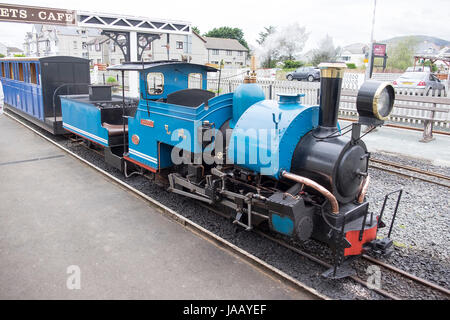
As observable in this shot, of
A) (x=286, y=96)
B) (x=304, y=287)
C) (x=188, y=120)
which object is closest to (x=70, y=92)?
(x=188, y=120)

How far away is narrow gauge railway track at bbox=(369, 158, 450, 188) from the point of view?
25.3ft

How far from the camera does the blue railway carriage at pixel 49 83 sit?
11.5 metres

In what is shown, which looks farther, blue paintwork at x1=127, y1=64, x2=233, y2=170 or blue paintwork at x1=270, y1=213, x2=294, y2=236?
blue paintwork at x1=127, y1=64, x2=233, y2=170

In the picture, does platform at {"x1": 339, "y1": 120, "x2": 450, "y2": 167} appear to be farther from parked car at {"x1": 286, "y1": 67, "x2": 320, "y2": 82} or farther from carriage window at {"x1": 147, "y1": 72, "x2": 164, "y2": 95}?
parked car at {"x1": 286, "y1": 67, "x2": 320, "y2": 82}

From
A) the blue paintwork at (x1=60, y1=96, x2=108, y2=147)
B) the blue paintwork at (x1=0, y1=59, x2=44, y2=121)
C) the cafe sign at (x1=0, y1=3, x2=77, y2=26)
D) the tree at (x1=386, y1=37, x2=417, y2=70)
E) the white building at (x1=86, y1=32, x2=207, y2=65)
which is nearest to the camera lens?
the blue paintwork at (x1=60, y1=96, x2=108, y2=147)

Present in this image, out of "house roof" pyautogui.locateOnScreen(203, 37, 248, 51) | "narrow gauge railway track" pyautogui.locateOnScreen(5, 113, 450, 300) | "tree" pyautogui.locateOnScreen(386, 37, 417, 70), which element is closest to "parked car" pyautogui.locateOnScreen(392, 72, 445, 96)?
"narrow gauge railway track" pyautogui.locateOnScreen(5, 113, 450, 300)

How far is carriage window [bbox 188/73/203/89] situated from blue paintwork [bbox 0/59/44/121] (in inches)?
273

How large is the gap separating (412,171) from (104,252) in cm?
717

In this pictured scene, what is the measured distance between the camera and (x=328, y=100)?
4.34 m

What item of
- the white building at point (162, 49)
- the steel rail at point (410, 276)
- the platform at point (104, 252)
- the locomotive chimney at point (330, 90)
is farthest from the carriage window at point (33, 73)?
the white building at point (162, 49)

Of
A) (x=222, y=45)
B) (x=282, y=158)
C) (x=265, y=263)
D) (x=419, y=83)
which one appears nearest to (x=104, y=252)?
(x=265, y=263)

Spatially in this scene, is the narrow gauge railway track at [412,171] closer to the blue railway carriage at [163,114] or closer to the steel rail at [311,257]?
the steel rail at [311,257]

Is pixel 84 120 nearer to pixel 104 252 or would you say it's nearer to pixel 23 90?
pixel 104 252
